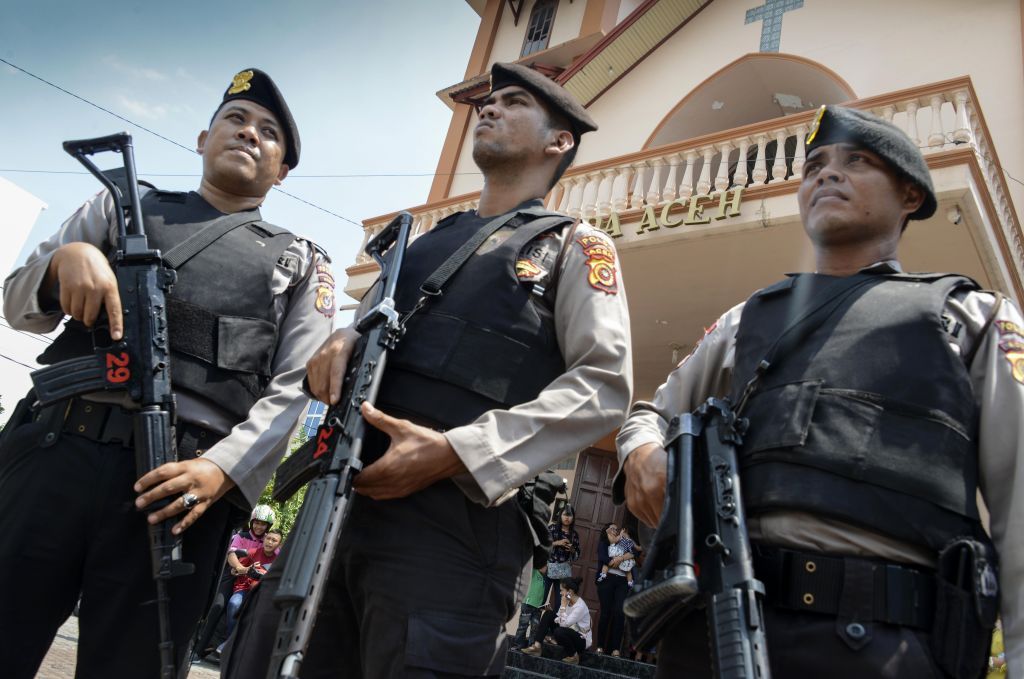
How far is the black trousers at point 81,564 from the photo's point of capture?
188cm

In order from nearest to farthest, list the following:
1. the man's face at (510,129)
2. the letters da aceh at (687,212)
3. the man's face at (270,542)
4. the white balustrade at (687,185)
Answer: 1. the man's face at (510,129)
2. the letters da aceh at (687,212)
3. the white balustrade at (687,185)
4. the man's face at (270,542)

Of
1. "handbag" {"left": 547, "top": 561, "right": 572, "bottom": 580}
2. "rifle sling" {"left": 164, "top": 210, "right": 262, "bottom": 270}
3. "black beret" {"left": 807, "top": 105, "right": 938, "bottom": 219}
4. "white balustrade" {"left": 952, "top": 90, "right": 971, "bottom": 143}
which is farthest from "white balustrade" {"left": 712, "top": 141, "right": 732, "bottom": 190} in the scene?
"rifle sling" {"left": 164, "top": 210, "right": 262, "bottom": 270}

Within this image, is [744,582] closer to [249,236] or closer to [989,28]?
[249,236]

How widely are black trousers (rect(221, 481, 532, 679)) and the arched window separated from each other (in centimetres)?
1398

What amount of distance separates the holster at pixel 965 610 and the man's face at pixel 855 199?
2.67ft

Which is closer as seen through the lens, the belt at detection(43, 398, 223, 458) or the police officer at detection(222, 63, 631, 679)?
the police officer at detection(222, 63, 631, 679)

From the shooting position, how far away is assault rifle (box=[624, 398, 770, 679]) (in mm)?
1378

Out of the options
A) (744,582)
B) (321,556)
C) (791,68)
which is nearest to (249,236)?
(321,556)

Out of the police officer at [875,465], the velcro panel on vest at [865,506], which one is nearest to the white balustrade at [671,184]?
the police officer at [875,465]

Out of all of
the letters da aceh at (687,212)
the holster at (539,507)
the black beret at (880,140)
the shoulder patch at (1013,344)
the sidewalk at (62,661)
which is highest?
the letters da aceh at (687,212)

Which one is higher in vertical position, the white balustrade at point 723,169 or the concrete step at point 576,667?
the white balustrade at point 723,169

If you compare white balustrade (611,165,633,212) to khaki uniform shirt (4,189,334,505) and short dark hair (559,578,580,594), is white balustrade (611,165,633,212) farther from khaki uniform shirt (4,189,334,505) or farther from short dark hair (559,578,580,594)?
khaki uniform shirt (4,189,334,505)

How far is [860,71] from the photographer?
9.51 metres

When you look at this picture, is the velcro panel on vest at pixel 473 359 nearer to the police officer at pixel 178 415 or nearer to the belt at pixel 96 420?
the police officer at pixel 178 415
